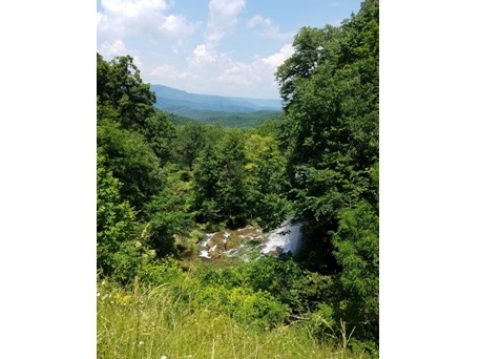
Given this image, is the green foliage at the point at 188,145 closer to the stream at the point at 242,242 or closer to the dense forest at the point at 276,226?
the stream at the point at 242,242

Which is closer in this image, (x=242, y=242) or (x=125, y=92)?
(x=125, y=92)

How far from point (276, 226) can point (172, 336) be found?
24.8ft

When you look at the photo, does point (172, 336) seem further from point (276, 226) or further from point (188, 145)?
point (188, 145)

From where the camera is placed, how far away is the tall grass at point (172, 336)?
1321 mm

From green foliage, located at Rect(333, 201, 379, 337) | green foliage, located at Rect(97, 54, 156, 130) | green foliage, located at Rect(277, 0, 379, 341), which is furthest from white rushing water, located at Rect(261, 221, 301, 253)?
green foliage, located at Rect(97, 54, 156, 130)

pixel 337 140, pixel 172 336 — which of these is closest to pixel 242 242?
pixel 337 140

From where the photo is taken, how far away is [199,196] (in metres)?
18.9

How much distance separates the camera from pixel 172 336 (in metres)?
1.41

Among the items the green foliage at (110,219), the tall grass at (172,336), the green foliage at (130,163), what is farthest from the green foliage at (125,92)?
the tall grass at (172,336)

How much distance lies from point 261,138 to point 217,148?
6.73 feet

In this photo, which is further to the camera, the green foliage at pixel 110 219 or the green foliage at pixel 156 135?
the green foliage at pixel 156 135
